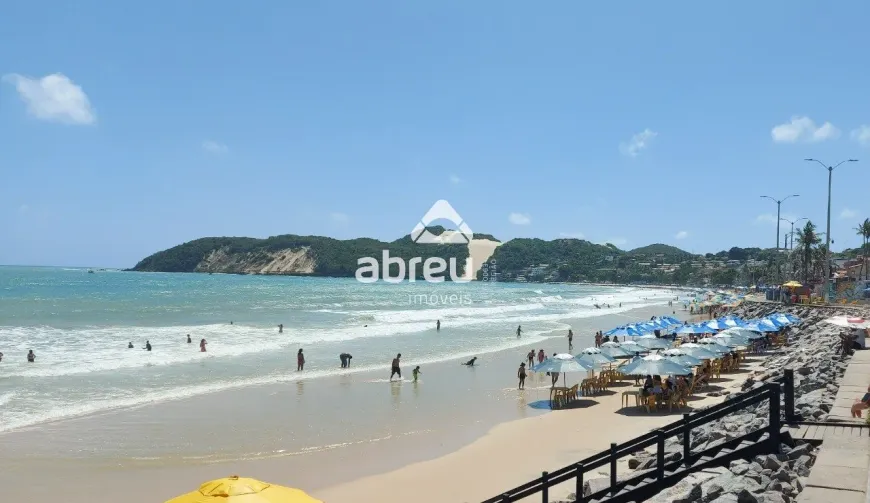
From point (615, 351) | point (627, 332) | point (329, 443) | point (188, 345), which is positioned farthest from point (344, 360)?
point (627, 332)

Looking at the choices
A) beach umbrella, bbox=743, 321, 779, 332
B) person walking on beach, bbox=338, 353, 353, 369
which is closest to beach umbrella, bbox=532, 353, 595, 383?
person walking on beach, bbox=338, 353, 353, 369

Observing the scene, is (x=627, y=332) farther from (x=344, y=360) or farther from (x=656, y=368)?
(x=344, y=360)

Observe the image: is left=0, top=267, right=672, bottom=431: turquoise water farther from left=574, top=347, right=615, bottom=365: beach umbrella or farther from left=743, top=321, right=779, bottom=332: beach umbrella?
left=743, top=321, right=779, bottom=332: beach umbrella

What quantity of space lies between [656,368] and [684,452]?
9697 mm

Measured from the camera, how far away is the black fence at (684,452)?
7336mm

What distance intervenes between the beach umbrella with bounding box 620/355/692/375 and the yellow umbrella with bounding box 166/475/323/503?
13.0m

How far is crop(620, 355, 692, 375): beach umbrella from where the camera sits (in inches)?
674

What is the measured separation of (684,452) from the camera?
26.2ft

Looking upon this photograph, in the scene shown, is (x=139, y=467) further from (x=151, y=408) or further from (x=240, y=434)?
(x=151, y=408)

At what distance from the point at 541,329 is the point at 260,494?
4541 centimetres

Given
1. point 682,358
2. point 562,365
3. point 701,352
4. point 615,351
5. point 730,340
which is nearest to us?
point 682,358

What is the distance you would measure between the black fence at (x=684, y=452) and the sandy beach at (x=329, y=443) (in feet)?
13.6

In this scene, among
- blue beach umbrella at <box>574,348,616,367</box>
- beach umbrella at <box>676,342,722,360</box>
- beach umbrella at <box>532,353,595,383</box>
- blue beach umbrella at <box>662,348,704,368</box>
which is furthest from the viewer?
beach umbrella at <box>676,342,722,360</box>

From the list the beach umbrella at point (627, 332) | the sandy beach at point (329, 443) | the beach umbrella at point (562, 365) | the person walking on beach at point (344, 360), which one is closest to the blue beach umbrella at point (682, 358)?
A: the sandy beach at point (329, 443)
